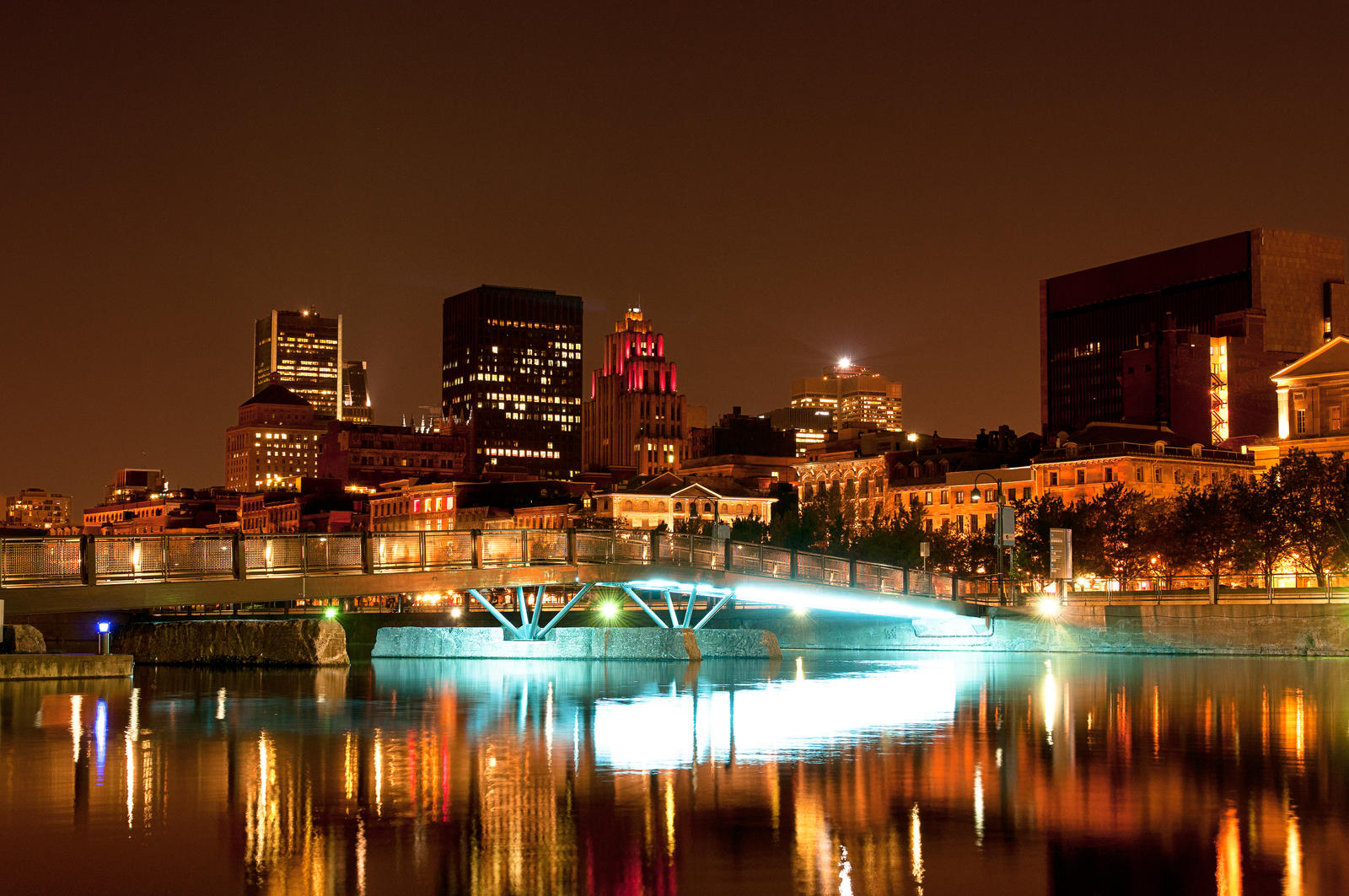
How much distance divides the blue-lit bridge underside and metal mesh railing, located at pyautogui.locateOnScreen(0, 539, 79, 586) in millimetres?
33

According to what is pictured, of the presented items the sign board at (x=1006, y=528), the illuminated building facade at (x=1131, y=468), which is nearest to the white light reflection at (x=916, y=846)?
the sign board at (x=1006, y=528)

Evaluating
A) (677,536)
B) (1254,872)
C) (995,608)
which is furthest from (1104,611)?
(1254,872)

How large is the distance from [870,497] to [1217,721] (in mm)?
155258

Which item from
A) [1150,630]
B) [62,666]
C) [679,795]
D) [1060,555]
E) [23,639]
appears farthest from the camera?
[1060,555]

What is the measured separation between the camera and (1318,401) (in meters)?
129

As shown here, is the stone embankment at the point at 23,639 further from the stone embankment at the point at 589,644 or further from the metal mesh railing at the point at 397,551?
the metal mesh railing at the point at 397,551

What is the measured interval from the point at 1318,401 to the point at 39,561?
106 m

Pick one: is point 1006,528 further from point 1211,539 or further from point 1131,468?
point 1131,468

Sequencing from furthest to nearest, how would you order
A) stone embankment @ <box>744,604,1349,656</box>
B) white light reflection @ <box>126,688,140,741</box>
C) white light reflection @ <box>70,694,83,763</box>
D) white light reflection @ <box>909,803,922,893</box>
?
stone embankment @ <box>744,604,1349,656</box> < white light reflection @ <box>126,688,140,741</box> < white light reflection @ <box>70,694,83,763</box> < white light reflection @ <box>909,803,922,893</box>

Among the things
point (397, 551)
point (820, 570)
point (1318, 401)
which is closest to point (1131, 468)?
point (1318, 401)

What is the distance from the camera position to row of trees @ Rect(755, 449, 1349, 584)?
319ft

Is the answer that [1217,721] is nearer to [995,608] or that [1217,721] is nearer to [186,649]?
[995,608]

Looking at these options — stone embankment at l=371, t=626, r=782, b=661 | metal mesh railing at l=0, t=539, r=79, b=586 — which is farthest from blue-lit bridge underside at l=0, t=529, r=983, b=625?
stone embankment at l=371, t=626, r=782, b=661

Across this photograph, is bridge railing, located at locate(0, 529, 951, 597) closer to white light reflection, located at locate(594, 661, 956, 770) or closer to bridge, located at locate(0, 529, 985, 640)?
bridge, located at locate(0, 529, 985, 640)
